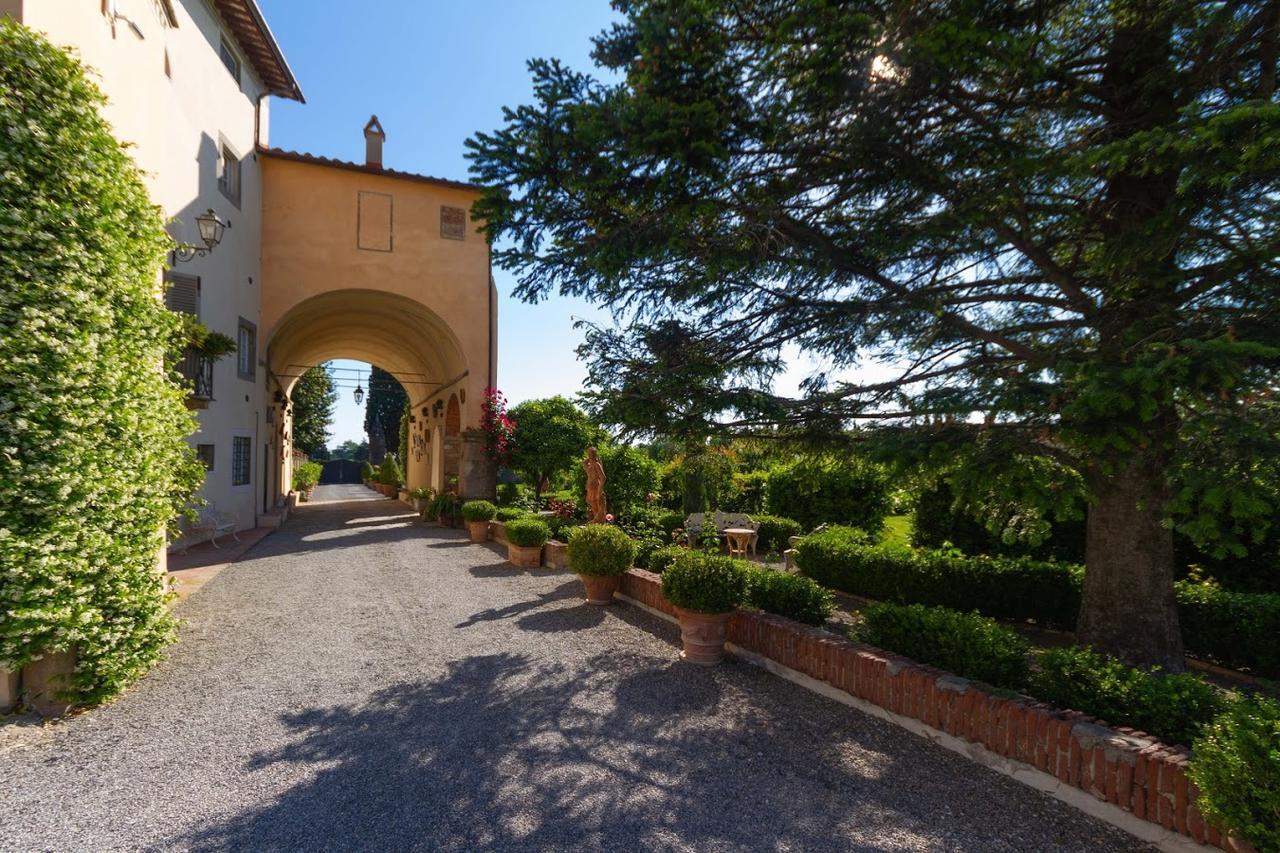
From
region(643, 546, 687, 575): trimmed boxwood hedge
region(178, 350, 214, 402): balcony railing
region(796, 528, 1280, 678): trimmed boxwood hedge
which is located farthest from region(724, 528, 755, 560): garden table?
region(178, 350, 214, 402): balcony railing

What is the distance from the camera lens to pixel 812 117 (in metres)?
5.34

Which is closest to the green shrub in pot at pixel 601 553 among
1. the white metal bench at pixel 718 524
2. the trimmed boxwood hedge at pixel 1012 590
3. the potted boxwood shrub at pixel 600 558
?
the potted boxwood shrub at pixel 600 558

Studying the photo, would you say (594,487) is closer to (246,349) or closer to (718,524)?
(718,524)

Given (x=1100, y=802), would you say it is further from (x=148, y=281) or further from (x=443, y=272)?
(x=443, y=272)

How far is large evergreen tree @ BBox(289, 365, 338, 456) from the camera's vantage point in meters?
35.4

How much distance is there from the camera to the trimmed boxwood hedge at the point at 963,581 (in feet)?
24.6

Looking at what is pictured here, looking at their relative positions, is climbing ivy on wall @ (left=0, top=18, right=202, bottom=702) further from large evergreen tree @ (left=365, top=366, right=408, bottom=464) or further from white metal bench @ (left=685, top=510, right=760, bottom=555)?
large evergreen tree @ (left=365, top=366, right=408, bottom=464)

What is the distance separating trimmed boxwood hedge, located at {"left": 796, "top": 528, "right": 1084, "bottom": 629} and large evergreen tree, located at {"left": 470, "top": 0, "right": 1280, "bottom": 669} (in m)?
2.39

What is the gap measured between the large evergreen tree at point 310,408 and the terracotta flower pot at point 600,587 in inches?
1197

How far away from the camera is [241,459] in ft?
50.9

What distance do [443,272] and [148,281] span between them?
40.2 feet

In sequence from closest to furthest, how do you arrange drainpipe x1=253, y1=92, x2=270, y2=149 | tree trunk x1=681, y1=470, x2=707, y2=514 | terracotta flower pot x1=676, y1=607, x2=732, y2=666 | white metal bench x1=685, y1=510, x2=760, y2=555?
terracotta flower pot x1=676, y1=607, x2=732, y2=666, white metal bench x1=685, y1=510, x2=760, y2=555, drainpipe x1=253, y1=92, x2=270, y2=149, tree trunk x1=681, y1=470, x2=707, y2=514

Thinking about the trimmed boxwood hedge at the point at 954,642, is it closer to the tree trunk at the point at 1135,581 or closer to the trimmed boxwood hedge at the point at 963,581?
the tree trunk at the point at 1135,581

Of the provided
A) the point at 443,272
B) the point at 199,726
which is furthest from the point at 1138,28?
the point at 443,272
